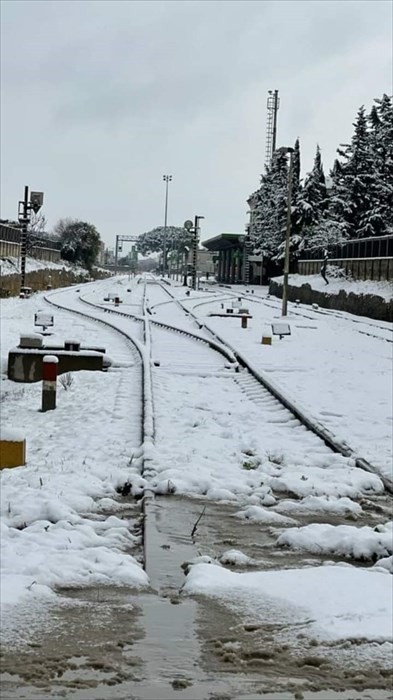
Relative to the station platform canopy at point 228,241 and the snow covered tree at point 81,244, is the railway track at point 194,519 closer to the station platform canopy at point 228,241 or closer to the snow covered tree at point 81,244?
the station platform canopy at point 228,241

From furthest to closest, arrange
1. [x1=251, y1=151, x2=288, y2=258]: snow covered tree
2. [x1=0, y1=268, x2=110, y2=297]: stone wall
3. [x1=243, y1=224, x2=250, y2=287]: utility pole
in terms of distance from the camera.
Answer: [x1=243, y1=224, x2=250, y2=287]: utility pole < [x1=251, y1=151, x2=288, y2=258]: snow covered tree < [x1=0, y1=268, x2=110, y2=297]: stone wall

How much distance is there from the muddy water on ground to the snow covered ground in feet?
0.66

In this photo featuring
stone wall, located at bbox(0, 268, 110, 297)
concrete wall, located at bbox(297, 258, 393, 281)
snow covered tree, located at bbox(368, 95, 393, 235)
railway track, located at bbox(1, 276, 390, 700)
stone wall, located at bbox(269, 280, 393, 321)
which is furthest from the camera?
snow covered tree, located at bbox(368, 95, 393, 235)

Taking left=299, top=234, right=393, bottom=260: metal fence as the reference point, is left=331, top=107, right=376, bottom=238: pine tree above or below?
above

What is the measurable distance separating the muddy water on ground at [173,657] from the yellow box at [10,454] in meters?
3.22

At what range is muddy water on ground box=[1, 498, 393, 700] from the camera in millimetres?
3699

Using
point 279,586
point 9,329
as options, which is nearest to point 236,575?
point 279,586

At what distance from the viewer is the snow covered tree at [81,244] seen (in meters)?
103

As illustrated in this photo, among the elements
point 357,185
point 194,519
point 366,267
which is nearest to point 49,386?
point 194,519

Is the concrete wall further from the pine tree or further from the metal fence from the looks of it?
the pine tree

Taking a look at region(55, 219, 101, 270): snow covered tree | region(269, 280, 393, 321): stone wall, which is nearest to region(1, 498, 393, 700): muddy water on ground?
region(269, 280, 393, 321): stone wall

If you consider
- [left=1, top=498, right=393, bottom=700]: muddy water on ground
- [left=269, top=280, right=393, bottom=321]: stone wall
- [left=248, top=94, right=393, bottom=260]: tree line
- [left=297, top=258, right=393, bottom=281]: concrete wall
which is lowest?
[left=1, top=498, right=393, bottom=700]: muddy water on ground

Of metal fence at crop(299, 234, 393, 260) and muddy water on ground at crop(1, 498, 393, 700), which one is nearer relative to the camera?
muddy water on ground at crop(1, 498, 393, 700)

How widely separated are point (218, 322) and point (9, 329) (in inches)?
388
